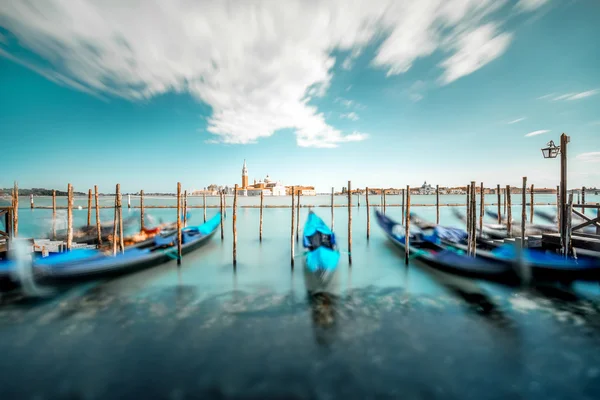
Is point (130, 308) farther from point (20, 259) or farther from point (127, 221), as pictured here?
point (127, 221)

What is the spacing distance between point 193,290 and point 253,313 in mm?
2333

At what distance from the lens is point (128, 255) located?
25.2 ft

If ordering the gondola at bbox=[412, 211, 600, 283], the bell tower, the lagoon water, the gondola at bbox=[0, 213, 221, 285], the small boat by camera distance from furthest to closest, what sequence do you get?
1. the bell tower
2. the small boat
3. the gondola at bbox=[0, 213, 221, 285]
4. the gondola at bbox=[412, 211, 600, 283]
5. the lagoon water

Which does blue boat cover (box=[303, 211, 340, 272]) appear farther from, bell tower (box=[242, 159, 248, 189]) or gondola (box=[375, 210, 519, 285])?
bell tower (box=[242, 159, 248, 189])

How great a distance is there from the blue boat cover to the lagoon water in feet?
2.81

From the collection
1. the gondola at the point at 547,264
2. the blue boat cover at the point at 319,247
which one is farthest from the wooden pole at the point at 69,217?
the gondola at the point at 547,264

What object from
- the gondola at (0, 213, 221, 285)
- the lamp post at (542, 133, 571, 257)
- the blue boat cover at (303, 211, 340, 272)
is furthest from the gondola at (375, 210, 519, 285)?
the gondola at (0, 213, 221, 285)

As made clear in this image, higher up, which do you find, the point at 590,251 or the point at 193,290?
the point at 590,251

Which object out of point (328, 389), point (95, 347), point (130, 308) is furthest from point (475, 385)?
point (130, 308)

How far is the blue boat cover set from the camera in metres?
6.35

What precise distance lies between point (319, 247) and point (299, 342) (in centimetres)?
269

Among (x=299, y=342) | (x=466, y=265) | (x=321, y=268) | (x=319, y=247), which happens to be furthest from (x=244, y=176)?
(x=299, y=342)

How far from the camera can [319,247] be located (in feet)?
22.0

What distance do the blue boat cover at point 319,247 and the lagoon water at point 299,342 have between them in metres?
0.86
